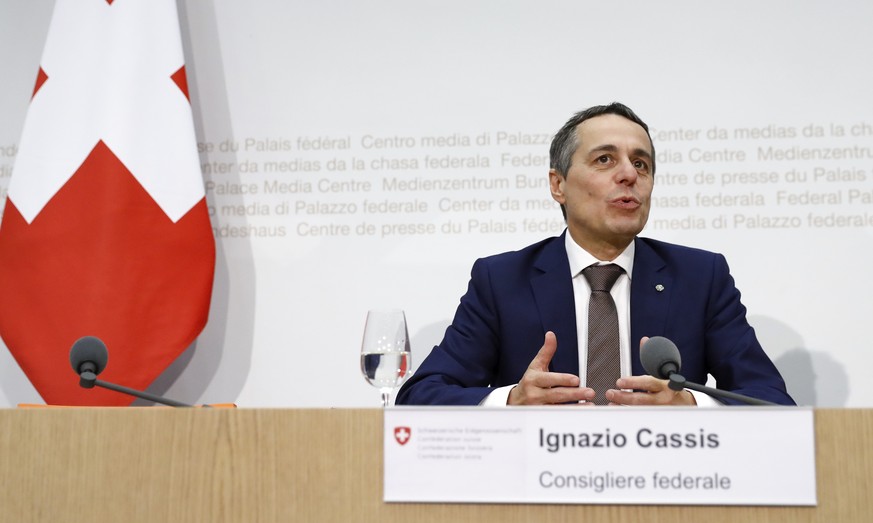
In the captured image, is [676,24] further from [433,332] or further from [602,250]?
[433,332]

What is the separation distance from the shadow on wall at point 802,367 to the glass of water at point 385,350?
159cm

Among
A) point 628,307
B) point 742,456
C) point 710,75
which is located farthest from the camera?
point 710,75

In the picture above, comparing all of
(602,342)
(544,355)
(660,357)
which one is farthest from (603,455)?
(602,342)

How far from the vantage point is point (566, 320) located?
2.39 m

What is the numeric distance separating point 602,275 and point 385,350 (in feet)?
2.66

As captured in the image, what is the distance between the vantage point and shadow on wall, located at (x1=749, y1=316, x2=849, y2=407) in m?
2.94

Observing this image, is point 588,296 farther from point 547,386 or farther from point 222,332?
point 222,332

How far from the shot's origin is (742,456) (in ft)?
3.78

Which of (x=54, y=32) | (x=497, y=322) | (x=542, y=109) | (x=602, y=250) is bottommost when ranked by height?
(x=497, y=322)

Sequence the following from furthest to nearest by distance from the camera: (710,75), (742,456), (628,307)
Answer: (710,75)
(628,307)
(742,456)

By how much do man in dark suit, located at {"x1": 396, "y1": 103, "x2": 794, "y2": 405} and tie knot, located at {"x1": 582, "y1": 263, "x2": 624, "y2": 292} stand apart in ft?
0.07

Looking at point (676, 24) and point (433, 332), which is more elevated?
point (676, 24)

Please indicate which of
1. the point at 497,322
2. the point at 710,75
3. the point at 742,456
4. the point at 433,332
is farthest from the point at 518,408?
the point at 710,75

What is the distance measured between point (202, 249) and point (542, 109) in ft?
4.37
